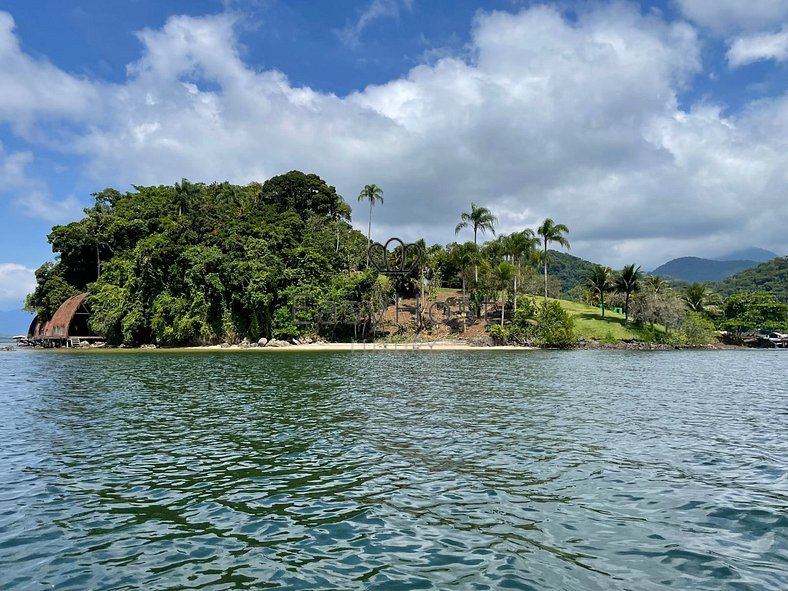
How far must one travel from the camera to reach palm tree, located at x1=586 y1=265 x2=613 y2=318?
8650 cm

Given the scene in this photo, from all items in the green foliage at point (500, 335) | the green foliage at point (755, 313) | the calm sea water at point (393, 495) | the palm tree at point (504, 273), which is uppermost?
the palm tree at point (504, 273)

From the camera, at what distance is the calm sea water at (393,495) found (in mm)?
6812

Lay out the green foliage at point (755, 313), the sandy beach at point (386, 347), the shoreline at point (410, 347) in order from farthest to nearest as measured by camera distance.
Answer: the green foliage at point (755, 313) → the shoreline at point (410, 347) → the sandy beach at point (386, 347)

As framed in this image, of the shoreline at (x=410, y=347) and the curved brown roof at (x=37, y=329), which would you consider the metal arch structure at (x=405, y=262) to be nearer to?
the shoreline at (x=410, y=347)

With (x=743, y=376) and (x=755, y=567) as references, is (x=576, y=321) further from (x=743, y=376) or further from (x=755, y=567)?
A: (x=755, y=567)

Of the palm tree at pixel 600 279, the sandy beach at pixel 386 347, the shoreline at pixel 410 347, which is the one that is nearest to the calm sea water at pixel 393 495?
the sandy beach at pixel 386 347

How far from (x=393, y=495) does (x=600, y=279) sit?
279 feet

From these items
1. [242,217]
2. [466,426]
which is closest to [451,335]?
[242,217]

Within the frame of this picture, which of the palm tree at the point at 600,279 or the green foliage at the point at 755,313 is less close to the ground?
the palm tree at the point at 600,279

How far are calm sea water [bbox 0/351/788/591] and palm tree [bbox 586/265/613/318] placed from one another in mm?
68643

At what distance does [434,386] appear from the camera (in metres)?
27.5

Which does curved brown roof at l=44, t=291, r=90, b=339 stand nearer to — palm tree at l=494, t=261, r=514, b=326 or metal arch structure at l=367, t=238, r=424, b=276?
metal arch structure at l=367, t=238, r=424, b=276

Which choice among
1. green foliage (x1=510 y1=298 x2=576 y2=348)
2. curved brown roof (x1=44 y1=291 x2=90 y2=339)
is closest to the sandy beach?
green foliage (x1=510 y1=298 x2=576 y2=348)

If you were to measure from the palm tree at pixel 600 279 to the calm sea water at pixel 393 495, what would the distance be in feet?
225
